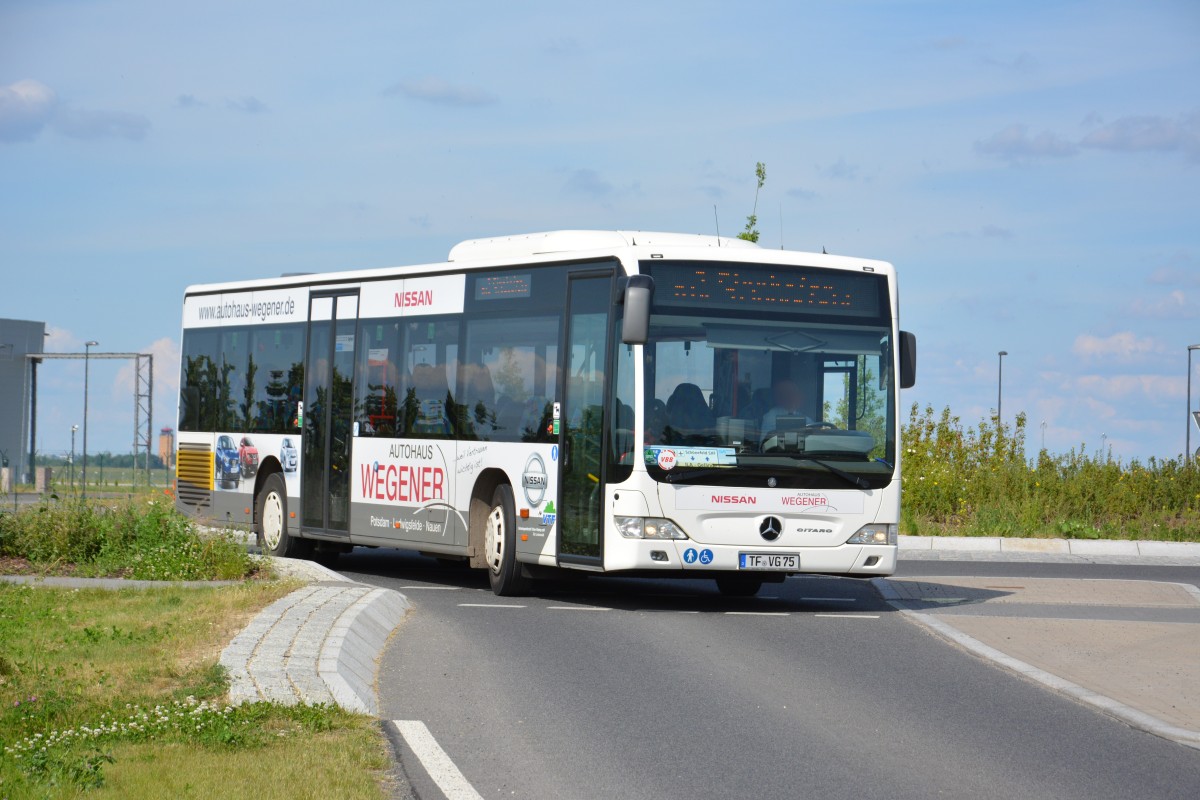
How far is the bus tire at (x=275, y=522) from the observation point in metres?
21.6

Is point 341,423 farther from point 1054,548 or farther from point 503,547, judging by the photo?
point 1054,548

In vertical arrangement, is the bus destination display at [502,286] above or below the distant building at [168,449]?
above

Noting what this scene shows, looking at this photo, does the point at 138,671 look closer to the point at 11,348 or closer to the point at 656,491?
the point at 656,491

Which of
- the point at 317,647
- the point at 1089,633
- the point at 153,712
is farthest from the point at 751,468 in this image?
the point at 153,712

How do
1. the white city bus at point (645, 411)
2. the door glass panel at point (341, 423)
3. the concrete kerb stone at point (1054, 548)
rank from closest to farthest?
the white city bus at point (645, 411) < the door glass panel at point (341, 423) < the concrete kerb stone at point (1054, 548)

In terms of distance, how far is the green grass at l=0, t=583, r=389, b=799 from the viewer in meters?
7.12

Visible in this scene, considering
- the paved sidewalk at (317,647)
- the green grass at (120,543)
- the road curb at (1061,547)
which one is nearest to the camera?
the paved sidewalk at (317,647)

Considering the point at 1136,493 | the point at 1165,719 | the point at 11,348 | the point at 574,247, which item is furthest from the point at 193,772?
the point at 11,348

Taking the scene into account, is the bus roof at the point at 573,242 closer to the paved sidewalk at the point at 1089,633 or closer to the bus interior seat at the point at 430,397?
the bus interior seat at the point at 430,397

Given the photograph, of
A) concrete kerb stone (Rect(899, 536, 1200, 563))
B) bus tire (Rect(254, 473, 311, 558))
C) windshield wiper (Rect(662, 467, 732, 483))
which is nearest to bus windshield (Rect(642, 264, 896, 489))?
windshield wiper (Rect(662, 467, 732, 483))

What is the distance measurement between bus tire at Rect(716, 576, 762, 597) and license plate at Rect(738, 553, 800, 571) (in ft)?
7.35

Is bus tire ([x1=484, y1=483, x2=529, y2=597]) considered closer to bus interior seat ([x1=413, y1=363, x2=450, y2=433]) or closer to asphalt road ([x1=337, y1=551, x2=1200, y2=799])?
asphalt road ([x1=337, y1=551, x2=1200, y2=799])

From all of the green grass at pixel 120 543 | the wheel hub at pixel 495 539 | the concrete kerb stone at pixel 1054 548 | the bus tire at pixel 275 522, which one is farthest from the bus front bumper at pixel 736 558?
the concrete kerb stone at pixel 1054 548

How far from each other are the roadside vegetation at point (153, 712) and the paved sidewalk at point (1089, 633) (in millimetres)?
4936
